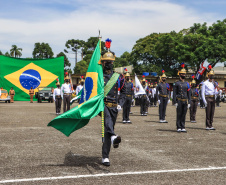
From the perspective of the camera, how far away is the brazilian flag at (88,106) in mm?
5977

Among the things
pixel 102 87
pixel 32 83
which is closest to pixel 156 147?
pixel 102 87

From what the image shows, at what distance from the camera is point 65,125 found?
613 centimetres

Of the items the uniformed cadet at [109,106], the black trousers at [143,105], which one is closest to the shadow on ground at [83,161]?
the uniformed cadet at [109,106]

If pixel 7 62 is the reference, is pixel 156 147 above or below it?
below

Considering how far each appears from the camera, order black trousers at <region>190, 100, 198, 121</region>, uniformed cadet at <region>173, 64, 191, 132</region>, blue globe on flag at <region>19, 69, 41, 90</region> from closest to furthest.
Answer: uniformed cadet at <region>173, 64, 191, 132</region> → black trousers at <region>190, 100, 198, 121</region> → blue globe on flag at <region>19, 69, 41, 90</region>

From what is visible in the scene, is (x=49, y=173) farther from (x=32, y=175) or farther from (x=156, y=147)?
(x=156, y=147)

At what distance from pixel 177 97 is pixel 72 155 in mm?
5734

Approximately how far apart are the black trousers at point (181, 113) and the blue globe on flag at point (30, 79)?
1138 inches

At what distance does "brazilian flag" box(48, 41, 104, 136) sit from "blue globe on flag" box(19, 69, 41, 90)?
108ft

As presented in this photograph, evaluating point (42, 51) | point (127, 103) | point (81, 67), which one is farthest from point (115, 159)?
point (42, 51)

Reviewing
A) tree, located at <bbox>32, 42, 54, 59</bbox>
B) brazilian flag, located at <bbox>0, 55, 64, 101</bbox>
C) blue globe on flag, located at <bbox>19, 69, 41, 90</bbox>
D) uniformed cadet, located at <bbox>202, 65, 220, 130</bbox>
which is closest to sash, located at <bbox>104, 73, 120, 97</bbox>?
uniformed cadet, located at <bbox>202, 65, 220, 130</bbox>

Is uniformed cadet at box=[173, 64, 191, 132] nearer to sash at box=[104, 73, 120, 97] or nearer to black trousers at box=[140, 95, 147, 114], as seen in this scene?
sash at box=[104, 73, 120, 97]

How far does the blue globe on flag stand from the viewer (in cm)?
3788

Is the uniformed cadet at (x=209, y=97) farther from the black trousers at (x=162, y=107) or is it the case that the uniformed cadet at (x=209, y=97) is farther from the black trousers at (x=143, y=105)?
the black trousers at (x=143, y=105)
